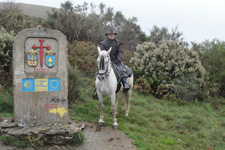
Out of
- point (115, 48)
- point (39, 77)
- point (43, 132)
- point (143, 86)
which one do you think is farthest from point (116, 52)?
point (143, 86)

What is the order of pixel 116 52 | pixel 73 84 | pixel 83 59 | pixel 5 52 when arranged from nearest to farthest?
1. pixel 116 52
2. pixel 73 84
3. pixel 5 52
4. pixel 83 59

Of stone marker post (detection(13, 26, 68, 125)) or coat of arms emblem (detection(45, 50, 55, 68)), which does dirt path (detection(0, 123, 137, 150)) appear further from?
coat of arms emblem (detection(45, 50, 55, 68))

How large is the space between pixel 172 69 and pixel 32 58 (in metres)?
8.62

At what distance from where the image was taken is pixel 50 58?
543cm

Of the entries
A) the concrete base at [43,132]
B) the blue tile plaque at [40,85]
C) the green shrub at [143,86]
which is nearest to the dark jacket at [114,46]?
the blue tile plaque at [40,85]

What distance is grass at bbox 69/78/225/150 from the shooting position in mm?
6219

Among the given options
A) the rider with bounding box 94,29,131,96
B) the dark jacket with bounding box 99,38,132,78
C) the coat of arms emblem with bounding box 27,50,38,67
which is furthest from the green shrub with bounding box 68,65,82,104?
the coat of arms emblem with bounding box 27,50,38,67

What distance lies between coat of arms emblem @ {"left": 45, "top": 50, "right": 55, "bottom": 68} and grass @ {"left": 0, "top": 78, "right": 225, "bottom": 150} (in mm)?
2323

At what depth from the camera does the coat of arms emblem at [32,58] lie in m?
5.25

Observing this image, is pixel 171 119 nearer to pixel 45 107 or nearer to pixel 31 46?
pixel 45 107

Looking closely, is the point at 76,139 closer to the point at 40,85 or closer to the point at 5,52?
the point at 40,85

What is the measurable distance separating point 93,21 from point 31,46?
13.7 meters

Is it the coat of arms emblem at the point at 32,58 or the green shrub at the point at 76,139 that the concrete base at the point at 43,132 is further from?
the coat of arms emblem at the point at 32,58

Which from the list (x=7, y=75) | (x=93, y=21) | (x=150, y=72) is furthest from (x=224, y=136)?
(x=93, y=21)
